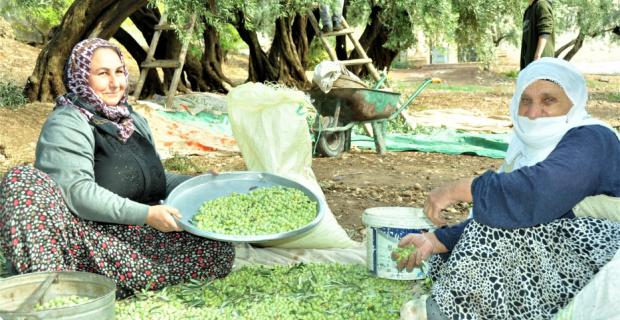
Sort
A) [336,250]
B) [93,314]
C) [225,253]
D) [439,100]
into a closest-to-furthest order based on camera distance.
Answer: [93,314]
[225,253]
[336,250]
[439,100]

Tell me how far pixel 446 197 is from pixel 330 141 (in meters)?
5.04

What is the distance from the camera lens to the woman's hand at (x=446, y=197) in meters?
2.03

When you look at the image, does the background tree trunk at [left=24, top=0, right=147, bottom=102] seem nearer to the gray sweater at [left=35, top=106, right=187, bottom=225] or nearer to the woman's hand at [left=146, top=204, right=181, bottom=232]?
the gray sweater at [left=35, top=106, right=187, bottom=225]

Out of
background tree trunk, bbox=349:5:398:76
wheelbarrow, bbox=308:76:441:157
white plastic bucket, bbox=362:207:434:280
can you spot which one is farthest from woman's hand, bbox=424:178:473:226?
background tree trunk, bbox=349:5:398:76

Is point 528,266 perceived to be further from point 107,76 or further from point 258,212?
point 107,76

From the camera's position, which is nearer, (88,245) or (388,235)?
(88,245)

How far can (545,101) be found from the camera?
213 cm

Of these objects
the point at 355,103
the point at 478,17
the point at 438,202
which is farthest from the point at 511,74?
the point at 438,202

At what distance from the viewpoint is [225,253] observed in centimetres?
296

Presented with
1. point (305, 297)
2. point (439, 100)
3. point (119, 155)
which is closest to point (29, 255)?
point (119, 155)

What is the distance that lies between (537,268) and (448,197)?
13.3 inches

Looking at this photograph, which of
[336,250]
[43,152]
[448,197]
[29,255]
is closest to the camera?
[448,197]

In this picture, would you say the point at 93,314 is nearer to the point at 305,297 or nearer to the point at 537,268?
the point at 305,297

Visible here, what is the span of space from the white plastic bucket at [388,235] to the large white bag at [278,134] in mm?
632
